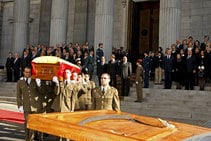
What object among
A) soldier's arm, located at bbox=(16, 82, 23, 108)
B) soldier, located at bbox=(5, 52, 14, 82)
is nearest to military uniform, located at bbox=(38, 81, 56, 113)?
soldier's arm, located at bbox=(16, 82, 23, 108)

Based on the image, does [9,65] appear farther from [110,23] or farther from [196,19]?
[196,19]

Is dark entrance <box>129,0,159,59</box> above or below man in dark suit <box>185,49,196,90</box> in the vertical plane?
above

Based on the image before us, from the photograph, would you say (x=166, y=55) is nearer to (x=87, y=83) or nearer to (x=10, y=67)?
(x=87, y=83)

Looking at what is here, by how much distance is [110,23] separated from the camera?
65.2 ft

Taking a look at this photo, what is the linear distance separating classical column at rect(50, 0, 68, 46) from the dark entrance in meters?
4.88

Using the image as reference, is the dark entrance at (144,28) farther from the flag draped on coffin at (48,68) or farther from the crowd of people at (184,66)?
the flag draped on coffin at (48,68)

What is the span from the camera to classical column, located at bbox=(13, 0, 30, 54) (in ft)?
77.8

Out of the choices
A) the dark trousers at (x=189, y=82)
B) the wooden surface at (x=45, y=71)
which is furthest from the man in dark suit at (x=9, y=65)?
the wooden surface at (x=45, y=71)

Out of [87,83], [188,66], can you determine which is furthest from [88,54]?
[87,83]

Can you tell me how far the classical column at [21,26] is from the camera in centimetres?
2370

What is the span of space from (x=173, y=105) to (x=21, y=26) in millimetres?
13775

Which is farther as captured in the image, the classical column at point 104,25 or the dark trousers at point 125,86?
the classical column at point 104,25

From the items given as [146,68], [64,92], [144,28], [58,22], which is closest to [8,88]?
[58,22]

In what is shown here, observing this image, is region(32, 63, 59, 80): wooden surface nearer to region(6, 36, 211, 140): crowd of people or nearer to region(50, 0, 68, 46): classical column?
region(6, 36, 211, 140): crowd of people
